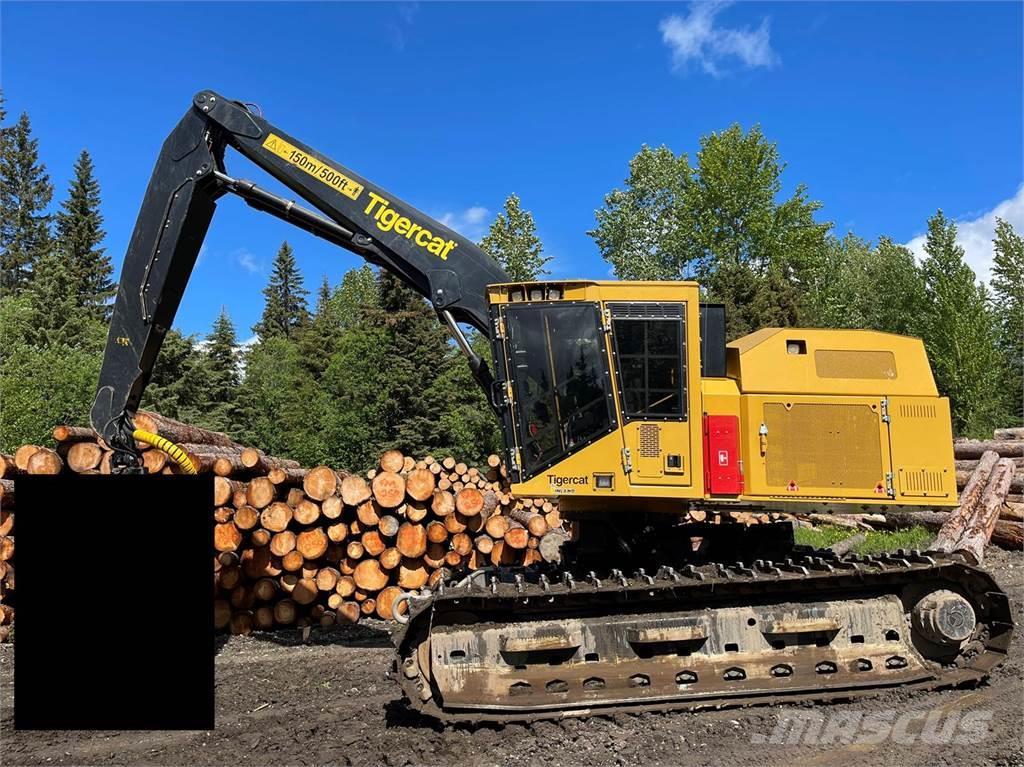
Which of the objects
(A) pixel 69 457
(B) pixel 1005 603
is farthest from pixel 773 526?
(A) pixel 69 457

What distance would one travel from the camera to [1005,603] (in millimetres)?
4996

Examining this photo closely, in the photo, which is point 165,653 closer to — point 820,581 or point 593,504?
point 593,504

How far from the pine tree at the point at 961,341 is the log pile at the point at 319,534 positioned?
23.5m

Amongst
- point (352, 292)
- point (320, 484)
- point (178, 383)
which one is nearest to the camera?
point (320, 484)

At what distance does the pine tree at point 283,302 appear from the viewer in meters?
48.4

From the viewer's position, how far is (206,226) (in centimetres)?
641

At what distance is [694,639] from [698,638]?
0.03 meters

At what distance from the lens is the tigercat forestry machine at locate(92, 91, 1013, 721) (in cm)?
481

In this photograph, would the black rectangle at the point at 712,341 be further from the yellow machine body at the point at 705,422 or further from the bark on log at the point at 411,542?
the bark on log at the point at 411,542

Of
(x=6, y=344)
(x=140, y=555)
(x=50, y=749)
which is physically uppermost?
(x=6, y=344)

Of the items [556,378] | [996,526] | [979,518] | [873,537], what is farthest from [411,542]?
[996,526]

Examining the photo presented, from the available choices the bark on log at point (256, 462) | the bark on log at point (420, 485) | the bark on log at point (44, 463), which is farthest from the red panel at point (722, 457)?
the bark on log at point (44, 463)

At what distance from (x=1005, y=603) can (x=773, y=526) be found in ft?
5.76

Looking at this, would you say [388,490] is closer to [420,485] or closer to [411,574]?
[420,485]
